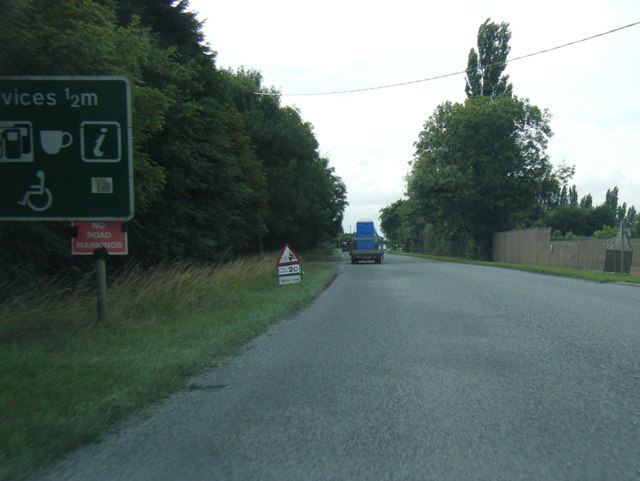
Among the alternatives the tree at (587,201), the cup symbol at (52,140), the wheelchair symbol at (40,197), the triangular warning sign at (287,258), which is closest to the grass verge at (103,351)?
the wheelchair symbol at (40,197)

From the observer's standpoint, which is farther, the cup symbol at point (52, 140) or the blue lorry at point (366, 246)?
the blue lorry at point (366, 246)

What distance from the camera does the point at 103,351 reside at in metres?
8.22

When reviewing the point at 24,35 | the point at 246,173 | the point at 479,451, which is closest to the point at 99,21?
A: the point at 24,35

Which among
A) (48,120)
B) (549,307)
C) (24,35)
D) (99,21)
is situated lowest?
(549,307)

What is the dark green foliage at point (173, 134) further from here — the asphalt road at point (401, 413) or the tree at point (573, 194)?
the tree at point (573, 194)

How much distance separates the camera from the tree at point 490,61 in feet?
186

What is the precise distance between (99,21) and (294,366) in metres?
8.83

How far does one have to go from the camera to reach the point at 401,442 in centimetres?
468

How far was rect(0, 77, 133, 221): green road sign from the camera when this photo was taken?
31.0 feet

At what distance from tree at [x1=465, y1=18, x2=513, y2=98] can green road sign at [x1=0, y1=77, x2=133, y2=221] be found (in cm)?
5009

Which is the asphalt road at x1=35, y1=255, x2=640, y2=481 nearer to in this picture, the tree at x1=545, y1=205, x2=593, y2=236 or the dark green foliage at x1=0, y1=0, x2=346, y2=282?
the dark green foliage at x1=0, y1=0, x2=346, y2=282

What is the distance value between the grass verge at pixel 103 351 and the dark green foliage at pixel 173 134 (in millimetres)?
2426

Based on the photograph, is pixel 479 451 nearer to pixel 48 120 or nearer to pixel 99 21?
pixel 48 120

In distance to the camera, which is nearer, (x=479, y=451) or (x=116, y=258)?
(x=479, y=451)
